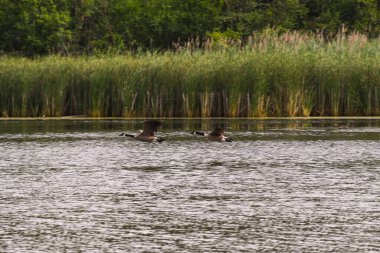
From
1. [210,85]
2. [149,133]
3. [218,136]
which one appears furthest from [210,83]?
[218,136]

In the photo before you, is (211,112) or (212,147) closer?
(212,147)

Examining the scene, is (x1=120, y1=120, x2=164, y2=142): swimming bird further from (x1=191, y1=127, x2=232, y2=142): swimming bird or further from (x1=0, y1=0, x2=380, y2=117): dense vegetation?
(x1=0, y1=0, x2=380, y2=117): dense vegetation

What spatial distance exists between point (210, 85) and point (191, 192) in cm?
1808

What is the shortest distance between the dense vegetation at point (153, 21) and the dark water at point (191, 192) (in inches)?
781

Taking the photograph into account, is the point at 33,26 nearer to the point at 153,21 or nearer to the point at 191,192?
the point at 153,21

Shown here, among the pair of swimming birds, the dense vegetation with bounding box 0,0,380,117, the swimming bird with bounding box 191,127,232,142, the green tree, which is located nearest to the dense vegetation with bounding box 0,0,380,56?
the green tree

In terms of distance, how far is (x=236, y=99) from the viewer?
34.9 metres

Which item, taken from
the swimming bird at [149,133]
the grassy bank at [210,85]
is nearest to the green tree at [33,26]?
the grassy bank at [210,85]

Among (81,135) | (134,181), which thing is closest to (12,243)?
(134,181)

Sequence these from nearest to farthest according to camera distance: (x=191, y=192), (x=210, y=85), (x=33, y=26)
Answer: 1. (x=191, y=192)
2. (x=210, y=85)
3. (x=33, y=26)

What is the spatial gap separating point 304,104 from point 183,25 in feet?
52.8

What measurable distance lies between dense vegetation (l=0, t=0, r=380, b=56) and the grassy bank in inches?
432

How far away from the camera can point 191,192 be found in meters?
17.4

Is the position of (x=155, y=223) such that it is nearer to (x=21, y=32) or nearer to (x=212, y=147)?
(x=212, y=147)
